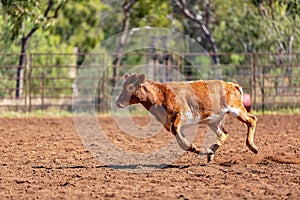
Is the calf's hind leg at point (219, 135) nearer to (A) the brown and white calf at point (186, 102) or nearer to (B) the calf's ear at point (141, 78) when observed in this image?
(A) the brown and white calf at point (186, 102)

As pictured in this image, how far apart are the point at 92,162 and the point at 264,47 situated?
720 inches

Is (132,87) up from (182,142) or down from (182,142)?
up

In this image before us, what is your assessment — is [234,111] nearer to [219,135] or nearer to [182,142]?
[219,135]

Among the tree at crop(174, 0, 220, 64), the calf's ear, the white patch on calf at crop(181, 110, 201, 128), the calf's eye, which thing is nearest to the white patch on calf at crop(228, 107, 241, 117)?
the white patch on calf at crop(181, 110, 201, 128)

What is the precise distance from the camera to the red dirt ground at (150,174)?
6727 millimetres

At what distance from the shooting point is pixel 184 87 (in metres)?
8.98

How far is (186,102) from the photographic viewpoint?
886cm

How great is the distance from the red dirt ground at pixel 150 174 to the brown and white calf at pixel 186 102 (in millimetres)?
491

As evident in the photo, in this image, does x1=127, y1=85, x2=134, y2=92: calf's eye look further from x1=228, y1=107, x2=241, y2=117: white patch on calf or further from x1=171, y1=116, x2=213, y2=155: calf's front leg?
x1=228, y1=107, x2=241, y2=117: white patch on calf

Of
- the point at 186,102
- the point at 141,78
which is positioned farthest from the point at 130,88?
the point at 186,102

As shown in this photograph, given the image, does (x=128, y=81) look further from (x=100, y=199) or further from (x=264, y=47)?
(x=264, y=47)

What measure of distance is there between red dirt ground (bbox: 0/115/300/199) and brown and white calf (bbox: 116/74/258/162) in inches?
19.3

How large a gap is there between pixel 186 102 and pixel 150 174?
138cm

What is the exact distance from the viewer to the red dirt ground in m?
6.73
